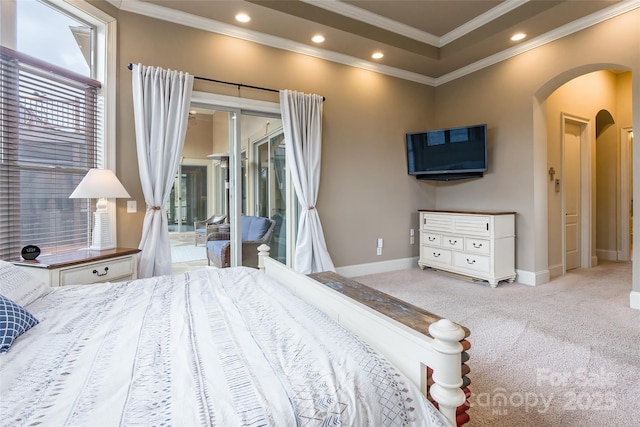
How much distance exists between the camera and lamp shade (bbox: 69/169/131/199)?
2.36 metres

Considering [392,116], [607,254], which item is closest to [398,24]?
[392,116]

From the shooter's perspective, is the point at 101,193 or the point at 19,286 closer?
the point at 19,286

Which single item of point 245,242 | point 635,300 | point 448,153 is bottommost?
point 635,300

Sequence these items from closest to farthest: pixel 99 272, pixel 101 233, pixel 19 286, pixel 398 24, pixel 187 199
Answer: pixel 19 286
pixel 99 272
pixel 101 233
pixel 187 199
pixel 398 24

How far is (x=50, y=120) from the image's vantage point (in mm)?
2512

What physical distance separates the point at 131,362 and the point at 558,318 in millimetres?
3367

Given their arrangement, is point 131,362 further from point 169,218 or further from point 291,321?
point 169,218

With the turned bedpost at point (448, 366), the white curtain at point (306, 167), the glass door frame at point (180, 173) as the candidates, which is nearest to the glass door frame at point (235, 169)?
the glass door frame at point (180, 173)

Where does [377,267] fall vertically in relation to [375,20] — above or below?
below

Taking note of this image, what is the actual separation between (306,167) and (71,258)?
2.43m

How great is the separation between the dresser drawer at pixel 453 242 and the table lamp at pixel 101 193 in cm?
383

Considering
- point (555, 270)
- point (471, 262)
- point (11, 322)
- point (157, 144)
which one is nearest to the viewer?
point (11, 322)

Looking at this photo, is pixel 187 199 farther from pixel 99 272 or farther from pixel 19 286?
pixel 19 286

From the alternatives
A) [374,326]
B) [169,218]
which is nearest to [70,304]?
[374,326]
